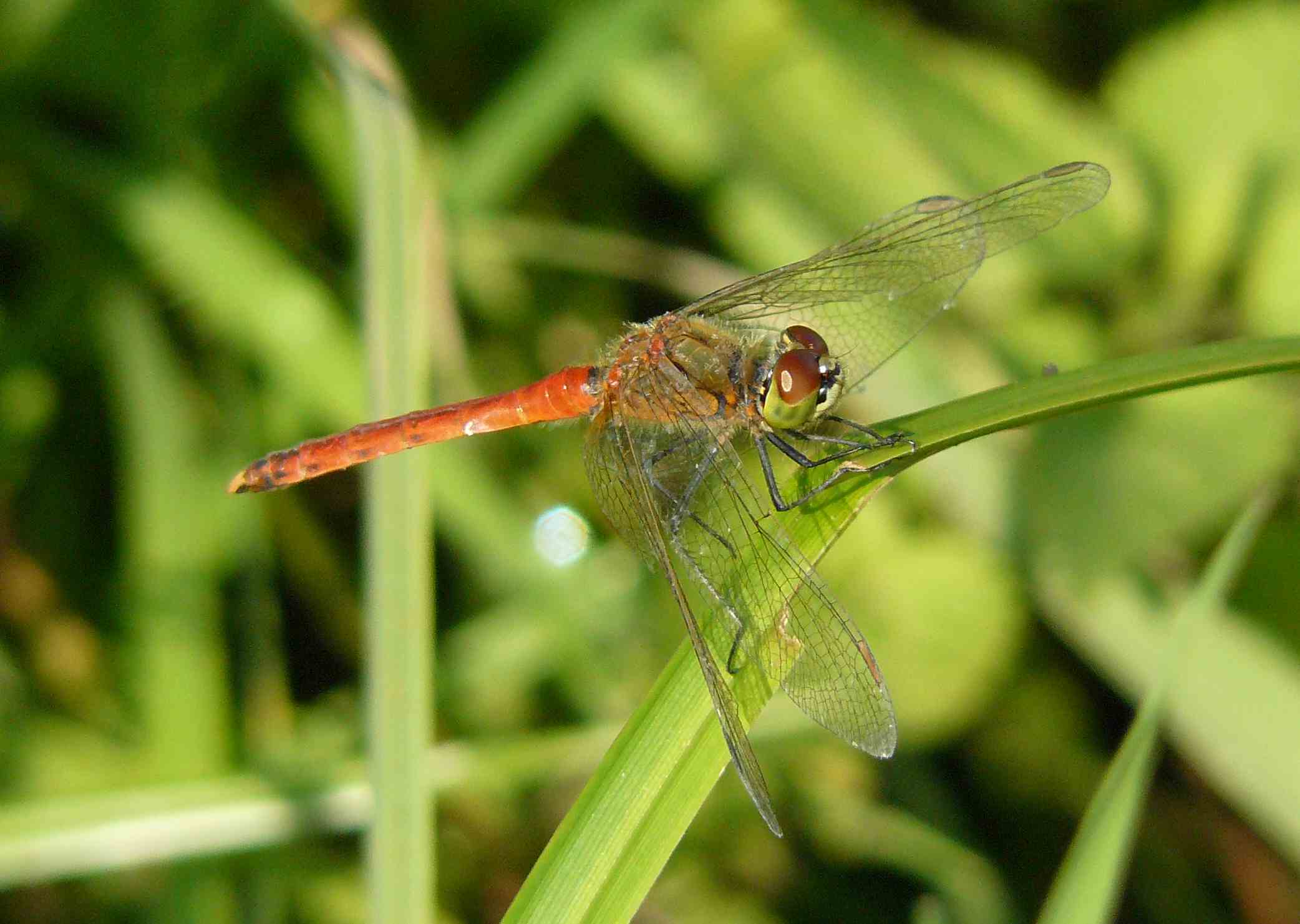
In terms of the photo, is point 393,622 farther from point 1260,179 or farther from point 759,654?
point 1260,179

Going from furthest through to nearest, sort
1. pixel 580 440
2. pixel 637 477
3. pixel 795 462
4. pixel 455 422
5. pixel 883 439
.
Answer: pixel 580 440 → pixel 455 422 → pixel 637 477 → pixel 795 462 → pixel 883 439

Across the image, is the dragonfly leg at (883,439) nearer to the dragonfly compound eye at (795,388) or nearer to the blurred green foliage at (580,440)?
the dragonfly compound eye at (795,388)

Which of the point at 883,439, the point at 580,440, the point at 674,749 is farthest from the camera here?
the point at 580,440

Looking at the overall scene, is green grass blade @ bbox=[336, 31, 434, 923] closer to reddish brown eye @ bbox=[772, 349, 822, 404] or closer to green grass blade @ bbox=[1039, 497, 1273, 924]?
reddish brown eye @ bbox=[772, 349, 822, 404]

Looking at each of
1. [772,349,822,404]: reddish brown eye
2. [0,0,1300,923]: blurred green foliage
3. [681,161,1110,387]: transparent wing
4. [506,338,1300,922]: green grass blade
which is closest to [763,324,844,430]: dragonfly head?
[772,349,822,404]: reddish brown eye

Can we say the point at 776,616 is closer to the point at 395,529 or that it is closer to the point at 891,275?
the point at 395,529

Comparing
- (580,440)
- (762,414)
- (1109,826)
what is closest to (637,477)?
(762,414)

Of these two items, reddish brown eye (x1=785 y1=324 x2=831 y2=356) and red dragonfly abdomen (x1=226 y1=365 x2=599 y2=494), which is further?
red dragonfly abdomen (x1=226 y1=365 x2=599 y2=494)
